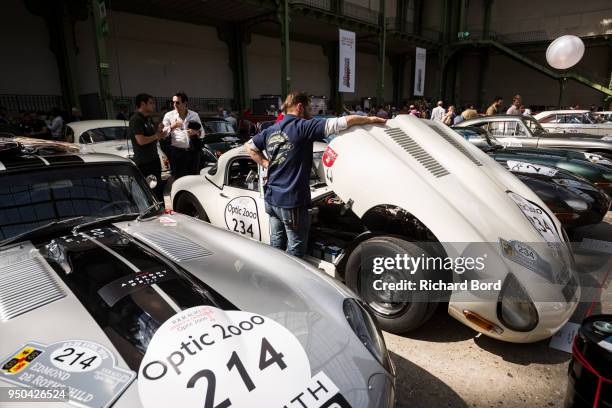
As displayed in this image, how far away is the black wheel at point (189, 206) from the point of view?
440cm

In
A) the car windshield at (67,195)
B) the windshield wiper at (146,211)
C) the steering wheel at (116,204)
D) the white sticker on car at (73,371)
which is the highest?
the car windshield at (67,195)

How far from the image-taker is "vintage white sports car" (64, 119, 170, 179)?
24.5ft

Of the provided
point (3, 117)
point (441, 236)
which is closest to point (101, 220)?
point (441, 236)

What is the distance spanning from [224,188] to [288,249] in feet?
4.50

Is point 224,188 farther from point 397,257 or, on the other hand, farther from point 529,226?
point 529,226

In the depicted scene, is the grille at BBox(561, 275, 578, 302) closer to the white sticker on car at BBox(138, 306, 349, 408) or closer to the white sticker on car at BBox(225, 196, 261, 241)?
the white sticker on car at BBox(138, 306, 349, 408)

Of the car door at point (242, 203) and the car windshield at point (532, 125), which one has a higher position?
the car windshield at point (532, 125)

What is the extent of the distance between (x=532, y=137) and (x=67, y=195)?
901 cm

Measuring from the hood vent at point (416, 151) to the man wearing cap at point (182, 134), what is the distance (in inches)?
139

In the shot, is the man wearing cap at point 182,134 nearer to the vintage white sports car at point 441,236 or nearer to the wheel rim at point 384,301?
the vintage white sports car at point 441,236

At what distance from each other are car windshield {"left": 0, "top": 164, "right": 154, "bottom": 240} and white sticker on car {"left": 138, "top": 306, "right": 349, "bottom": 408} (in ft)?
4.16

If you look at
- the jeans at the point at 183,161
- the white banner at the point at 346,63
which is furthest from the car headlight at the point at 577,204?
the white banner at the point at 346,63

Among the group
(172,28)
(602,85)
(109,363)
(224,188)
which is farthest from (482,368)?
(602,85)

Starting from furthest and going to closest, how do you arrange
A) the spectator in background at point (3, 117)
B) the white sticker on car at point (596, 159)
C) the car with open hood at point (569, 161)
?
the spectator in background at point (3, 117) → the white sticker on car at point (596, 159) → the car with open hood at point (569, 161)
